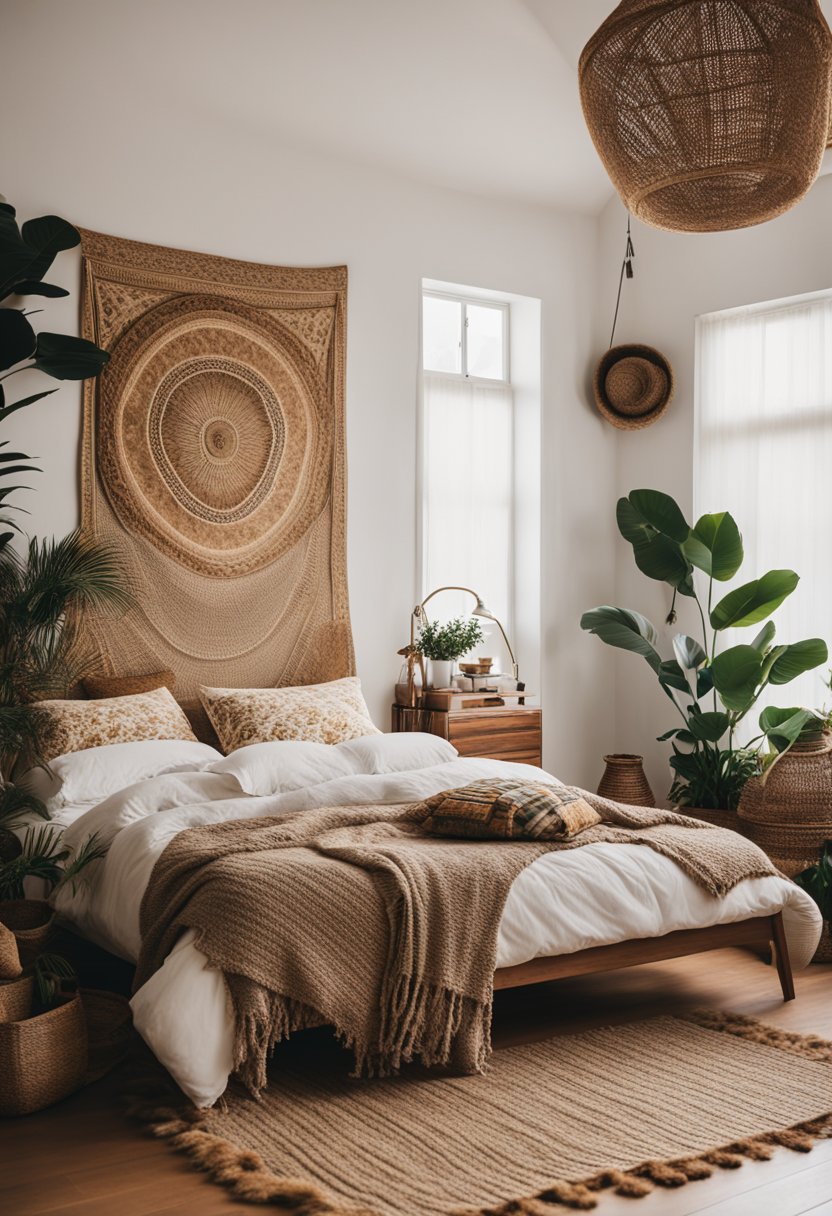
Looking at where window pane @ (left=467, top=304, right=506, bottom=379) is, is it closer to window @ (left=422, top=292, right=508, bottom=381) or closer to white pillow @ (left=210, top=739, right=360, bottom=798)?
window @ (left=422, top=292, right=508, bottom=381)

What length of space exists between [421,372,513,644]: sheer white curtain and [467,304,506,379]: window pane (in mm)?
84

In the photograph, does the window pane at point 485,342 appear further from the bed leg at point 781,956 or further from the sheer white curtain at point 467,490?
the bed leg at point 781,956

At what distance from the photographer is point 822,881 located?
4617 mm

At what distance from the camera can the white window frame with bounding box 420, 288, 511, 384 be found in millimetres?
6243

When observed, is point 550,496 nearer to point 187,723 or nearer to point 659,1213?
point 187,723

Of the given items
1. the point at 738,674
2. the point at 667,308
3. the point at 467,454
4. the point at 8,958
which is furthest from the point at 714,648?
the point at 8,958

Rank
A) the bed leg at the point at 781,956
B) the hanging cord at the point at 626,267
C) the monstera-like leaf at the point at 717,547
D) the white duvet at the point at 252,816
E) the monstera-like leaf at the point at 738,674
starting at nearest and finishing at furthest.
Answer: the white duvet at the point at 252,816 → the bed leg at the point at 781,956 → the monstera-like leaf at the point at 738,674 → the monstera-like leaf at the point at 717,547 → the hanging cord at the point at 626,267

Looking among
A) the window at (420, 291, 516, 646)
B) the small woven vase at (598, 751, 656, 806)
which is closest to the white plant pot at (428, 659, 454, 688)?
the window at (420, 291, 516, 646)

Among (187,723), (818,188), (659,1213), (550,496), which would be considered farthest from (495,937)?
(818,188)

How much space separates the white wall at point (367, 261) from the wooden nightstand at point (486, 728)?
265 millimetres

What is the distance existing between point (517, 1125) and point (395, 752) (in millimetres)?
1820

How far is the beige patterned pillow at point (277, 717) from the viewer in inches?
193

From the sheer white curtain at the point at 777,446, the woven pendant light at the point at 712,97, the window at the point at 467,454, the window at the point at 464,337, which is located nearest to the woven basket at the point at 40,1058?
the woven pendant light at the point at 712,97

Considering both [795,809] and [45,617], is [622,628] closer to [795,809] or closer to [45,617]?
[795,809]
